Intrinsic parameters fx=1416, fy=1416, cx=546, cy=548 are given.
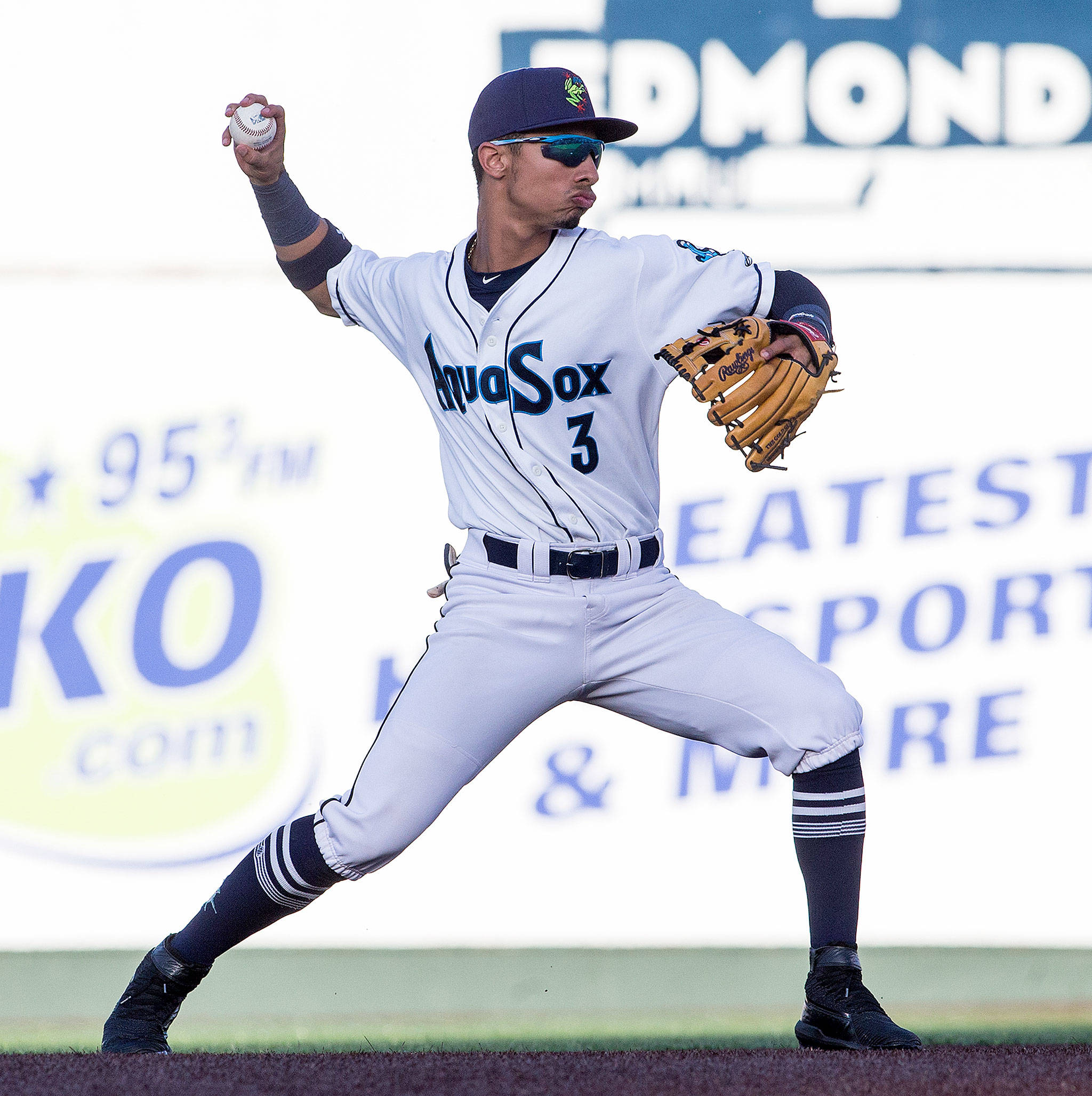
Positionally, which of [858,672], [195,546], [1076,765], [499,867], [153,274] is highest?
[153,274]

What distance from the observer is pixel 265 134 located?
2.67 metres

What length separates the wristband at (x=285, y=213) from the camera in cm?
276

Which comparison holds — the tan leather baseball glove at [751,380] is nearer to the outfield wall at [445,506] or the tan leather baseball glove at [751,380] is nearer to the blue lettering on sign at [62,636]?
the outfield wall at [445,506]

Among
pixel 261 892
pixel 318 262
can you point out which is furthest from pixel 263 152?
pixel 261 892

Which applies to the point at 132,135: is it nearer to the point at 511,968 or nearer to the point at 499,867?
the point at 499,867

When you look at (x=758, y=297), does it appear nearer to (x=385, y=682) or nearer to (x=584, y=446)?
(x=584, y=446)

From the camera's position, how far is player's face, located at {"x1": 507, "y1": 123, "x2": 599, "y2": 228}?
257 cm

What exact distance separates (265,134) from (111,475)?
1.34 m

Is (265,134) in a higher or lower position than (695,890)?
higher

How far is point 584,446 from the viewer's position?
2562 mm

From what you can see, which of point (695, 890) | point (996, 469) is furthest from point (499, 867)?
point (996, 469)

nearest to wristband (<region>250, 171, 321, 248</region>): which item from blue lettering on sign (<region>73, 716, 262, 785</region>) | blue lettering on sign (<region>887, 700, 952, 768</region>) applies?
blue lettering on sign (<region>73, 716, 262, 785</region>)

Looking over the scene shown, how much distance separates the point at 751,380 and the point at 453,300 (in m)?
0.60

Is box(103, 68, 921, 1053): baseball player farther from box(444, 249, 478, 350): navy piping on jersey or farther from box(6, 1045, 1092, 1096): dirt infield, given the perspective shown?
box(6, 1045, 1092, 1096): dirt infield
